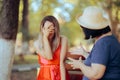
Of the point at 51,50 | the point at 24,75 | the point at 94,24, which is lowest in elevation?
the point at 24,75

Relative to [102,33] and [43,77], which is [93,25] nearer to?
[102,33]

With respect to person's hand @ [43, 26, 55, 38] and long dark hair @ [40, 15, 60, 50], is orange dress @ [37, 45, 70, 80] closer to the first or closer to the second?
long dark hair @ [40, 15, 60, 50]

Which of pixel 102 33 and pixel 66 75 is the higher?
pixel 102 33

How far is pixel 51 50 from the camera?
4.94 metres

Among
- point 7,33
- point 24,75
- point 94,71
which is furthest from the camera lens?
point 24,75

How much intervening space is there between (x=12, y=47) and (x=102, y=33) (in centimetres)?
291

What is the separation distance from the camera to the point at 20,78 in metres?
12.0

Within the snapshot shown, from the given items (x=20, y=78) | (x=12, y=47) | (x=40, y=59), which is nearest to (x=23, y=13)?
(x=20, y=78)

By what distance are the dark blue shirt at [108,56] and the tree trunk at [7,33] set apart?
2.72 meters

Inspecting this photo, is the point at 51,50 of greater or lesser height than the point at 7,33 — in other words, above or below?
below

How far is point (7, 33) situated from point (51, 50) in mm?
1715

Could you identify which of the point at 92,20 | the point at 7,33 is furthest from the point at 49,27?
the point at 7,33

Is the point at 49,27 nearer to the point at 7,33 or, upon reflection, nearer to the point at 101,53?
the point at 101,53

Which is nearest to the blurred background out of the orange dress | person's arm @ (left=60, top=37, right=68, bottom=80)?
the orange dress
